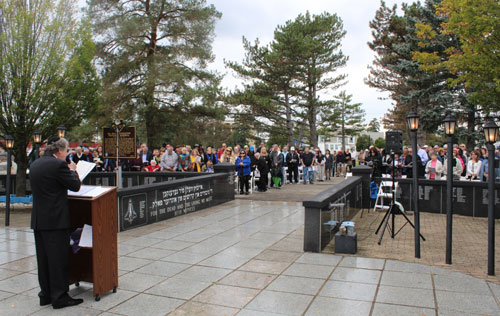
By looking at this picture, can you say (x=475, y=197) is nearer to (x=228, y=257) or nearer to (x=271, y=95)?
(x=228, y=257)

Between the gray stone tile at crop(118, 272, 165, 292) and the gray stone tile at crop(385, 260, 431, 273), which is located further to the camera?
the gray stone tile at crop(385, 260, 431, 273)

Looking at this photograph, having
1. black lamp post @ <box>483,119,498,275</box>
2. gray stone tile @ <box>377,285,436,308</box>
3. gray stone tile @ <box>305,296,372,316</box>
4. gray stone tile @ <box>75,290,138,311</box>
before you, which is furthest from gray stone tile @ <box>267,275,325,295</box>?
black lamp post @ <box>483,119,498,275</box>

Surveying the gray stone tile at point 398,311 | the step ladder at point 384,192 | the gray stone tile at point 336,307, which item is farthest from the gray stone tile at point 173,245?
the step ladder at point 384,192

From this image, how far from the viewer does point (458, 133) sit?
26.2 m

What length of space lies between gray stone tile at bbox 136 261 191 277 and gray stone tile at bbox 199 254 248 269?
350 mm

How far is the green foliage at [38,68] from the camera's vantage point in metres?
12.3

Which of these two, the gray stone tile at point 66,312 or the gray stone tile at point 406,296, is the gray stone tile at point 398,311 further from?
the gray stone tile at point 66,312

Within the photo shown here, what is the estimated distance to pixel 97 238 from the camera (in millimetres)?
4559

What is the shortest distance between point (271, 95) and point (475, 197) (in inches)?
1129

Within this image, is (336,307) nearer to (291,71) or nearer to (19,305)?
(19,305)

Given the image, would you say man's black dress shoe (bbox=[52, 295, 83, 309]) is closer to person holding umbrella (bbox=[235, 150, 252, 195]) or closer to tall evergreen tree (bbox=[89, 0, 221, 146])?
person holding umbrella (bbox=[235, 150, 252, 195])

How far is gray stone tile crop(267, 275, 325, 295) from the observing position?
16.5 ft

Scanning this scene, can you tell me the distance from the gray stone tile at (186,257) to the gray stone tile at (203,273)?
387 millimetres

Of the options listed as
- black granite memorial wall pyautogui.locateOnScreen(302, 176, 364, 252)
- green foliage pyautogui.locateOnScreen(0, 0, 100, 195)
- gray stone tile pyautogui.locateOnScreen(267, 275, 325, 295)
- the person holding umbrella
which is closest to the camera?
gray stone tile pyautogui.locateOnScreen(267, 275, 325, 295)
